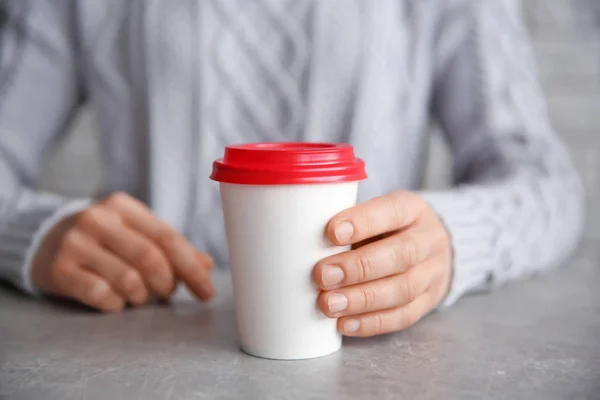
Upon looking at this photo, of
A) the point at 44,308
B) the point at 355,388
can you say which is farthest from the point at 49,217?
the point at 355,388

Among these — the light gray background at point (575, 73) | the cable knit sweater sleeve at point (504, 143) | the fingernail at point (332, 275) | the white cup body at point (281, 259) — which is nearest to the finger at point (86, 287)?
the white cup body at point (281, 259)

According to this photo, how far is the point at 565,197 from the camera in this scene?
3.49 feet

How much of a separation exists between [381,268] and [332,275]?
2.3 inches

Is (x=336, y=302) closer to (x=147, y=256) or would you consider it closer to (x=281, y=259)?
(x=281, y=259)

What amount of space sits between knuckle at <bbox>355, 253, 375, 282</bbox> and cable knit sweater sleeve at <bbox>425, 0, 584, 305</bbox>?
0.99ft

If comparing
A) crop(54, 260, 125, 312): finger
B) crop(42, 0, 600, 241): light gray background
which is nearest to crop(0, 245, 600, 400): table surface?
crop(54, 260, 125, 312): finger

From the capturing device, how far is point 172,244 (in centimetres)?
82

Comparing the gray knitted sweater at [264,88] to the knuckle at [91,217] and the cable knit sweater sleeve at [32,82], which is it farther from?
the knuckle at [91,217]

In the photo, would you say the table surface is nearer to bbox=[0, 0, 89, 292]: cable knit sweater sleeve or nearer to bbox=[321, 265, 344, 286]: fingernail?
bbox=[321, 265, 344, 286]: fingernail

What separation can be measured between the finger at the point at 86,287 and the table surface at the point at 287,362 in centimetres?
2

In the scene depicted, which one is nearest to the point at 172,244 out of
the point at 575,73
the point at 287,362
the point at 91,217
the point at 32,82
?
the point at 91,217

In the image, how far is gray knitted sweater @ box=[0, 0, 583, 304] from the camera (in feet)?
3.59

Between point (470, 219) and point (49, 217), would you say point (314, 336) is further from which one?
point (49, 217)

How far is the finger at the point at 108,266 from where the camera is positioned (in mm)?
792
